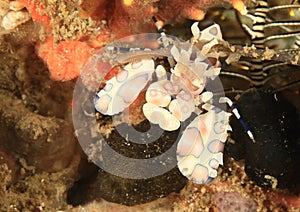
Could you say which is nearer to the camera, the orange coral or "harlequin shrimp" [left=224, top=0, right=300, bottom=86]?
the orange coral

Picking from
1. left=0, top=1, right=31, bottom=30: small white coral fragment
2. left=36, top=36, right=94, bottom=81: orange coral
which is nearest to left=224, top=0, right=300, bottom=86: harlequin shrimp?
left=36, top=36, right=94, bottom=81: orange coral

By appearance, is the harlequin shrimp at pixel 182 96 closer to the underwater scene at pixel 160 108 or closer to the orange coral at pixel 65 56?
the underwater scene at pixel 160 108

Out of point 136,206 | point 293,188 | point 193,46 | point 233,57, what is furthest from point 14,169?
point 293,188

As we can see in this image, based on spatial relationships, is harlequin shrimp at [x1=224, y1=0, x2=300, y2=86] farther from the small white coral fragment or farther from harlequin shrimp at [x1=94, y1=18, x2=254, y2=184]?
the small white coral fragment

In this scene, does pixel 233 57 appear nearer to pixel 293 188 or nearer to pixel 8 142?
pixel 293 188

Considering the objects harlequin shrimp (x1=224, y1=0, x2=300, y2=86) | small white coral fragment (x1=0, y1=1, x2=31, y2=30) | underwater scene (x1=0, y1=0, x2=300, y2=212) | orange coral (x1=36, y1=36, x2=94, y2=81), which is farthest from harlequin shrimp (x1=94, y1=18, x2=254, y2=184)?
small white coral fragment (x1=0, y1=1, x2=31, y2=30)

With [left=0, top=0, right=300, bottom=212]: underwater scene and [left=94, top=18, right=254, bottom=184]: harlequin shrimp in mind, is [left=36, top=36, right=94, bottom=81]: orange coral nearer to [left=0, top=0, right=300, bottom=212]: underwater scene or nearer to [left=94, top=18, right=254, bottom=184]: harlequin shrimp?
[left=0, top=0, right=300, bottom=212]: underwater scene

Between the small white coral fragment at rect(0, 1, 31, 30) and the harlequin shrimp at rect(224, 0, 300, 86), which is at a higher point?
the small white coral fragment at rect(0, 1, 31, 30)

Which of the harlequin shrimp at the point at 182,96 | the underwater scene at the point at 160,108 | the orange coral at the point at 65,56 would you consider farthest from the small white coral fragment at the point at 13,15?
the harlequin shrimp at the point at 182,96
